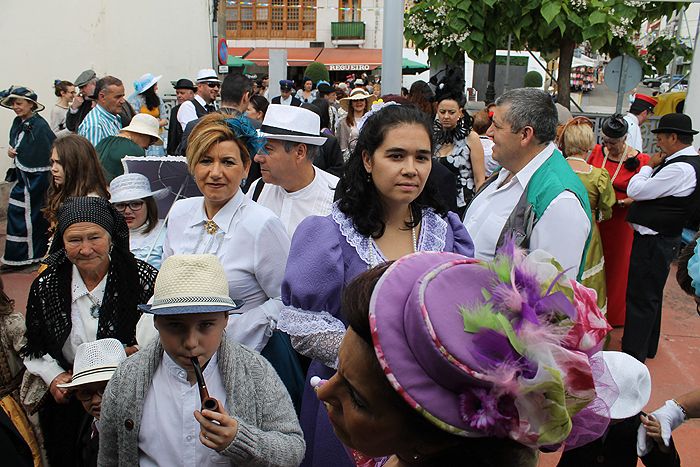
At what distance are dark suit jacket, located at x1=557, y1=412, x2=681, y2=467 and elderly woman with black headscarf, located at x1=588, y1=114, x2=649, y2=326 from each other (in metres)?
3.67

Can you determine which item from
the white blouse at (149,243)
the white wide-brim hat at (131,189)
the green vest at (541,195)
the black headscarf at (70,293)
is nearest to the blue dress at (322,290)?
the green vest at (541,195)

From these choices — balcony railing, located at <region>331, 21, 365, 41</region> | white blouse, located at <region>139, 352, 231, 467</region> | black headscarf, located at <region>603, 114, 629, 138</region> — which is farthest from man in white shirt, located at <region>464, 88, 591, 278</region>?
balcony railing, located at <region>331, 21, 365, 41</region>

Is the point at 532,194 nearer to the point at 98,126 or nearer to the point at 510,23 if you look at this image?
the point at 98,126

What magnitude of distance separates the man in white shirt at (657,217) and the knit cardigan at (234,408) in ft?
13.6

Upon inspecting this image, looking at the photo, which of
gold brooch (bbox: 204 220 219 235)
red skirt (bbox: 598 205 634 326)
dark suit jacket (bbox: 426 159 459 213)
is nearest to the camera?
gold brooch (bbox: 204 220 219 235)

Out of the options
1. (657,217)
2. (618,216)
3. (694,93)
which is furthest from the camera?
(694,93)

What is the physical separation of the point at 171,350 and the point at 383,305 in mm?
1270

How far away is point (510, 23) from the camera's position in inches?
379

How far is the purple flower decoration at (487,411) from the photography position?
1.05 m

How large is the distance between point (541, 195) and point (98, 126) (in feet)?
16.2

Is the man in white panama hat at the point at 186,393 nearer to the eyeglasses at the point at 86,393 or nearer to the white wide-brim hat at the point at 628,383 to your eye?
the eyeglasses at the point at 86,393

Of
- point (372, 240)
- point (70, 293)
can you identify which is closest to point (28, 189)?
point (70, 293)

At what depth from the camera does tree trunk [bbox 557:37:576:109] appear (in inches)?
426

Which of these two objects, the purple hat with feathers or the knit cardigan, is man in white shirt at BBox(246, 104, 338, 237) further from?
the purple hat with feathers
